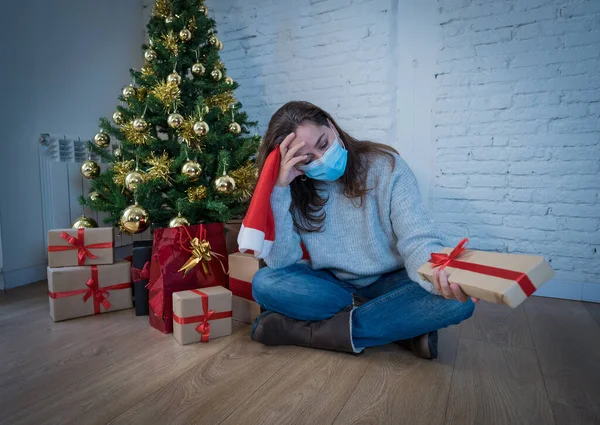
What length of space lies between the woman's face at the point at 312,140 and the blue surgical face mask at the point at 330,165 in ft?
0.05

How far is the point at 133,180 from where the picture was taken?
64.3 inches

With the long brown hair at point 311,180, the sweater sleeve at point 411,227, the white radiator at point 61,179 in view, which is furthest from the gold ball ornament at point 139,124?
the sweater sleeve at point 411,227

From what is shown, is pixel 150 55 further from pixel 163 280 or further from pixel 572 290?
pixel 572 290

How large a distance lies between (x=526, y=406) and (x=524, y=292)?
1.34ft

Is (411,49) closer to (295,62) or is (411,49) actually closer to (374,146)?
(295,62)

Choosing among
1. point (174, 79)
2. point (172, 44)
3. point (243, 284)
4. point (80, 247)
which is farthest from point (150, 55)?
point (243, 284)

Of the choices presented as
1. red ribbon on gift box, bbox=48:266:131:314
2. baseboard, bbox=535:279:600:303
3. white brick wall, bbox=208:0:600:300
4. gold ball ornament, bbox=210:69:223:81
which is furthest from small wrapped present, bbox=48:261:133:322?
baseboard, bbox=535:279:600:303

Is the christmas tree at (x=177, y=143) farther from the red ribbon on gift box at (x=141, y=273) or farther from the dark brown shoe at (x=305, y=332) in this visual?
the dark brown shoe at (x=305, y=332)

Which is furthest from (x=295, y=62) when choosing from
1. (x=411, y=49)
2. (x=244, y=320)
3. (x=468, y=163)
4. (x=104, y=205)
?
(x=244, y=320)

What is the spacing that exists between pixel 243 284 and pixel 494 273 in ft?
3.29

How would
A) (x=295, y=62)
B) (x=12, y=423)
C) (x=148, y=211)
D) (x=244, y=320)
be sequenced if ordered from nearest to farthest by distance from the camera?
(x=12, y=423) → (x=244, y=320) → (x=148, y=211) → (x=295, y=62)

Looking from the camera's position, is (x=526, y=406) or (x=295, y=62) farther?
(x=295, y=62)

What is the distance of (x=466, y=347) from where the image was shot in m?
1.28

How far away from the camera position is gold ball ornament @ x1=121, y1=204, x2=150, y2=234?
1.61 meters
